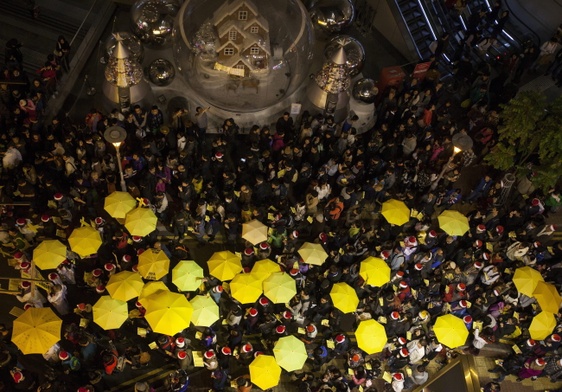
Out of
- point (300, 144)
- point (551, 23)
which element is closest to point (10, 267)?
point (300, 144)

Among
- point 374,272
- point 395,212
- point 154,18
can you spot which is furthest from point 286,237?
point 154,18

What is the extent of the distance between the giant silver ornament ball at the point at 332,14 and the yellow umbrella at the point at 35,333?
42.4 feet

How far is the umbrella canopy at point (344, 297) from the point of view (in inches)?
493

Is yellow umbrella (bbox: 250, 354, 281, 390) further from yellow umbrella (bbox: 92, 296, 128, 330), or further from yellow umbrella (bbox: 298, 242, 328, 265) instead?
yellow umbrella (bbox: 92, 296, 128, 330)

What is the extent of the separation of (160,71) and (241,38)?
2.77 metres

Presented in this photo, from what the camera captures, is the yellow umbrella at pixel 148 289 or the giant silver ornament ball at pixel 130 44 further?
the giant silver ornament ball at pixel 130 44

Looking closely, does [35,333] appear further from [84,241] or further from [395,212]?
[395,212]

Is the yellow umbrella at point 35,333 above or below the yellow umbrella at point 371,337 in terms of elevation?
below

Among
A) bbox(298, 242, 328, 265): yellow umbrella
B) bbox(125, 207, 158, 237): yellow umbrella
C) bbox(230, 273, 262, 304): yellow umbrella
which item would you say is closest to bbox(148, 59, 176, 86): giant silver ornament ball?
bbox(125, 207, 158, 237): yellow umbrella

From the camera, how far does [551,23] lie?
65.4 ft

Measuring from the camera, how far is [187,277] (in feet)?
41.1

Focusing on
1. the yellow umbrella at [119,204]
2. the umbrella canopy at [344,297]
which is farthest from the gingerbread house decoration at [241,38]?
the umbrella canopy at [344,297]

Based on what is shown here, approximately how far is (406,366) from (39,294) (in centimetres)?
855

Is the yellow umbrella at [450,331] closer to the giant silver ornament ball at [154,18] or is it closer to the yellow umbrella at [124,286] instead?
the yellow umbrella at [124,286]
